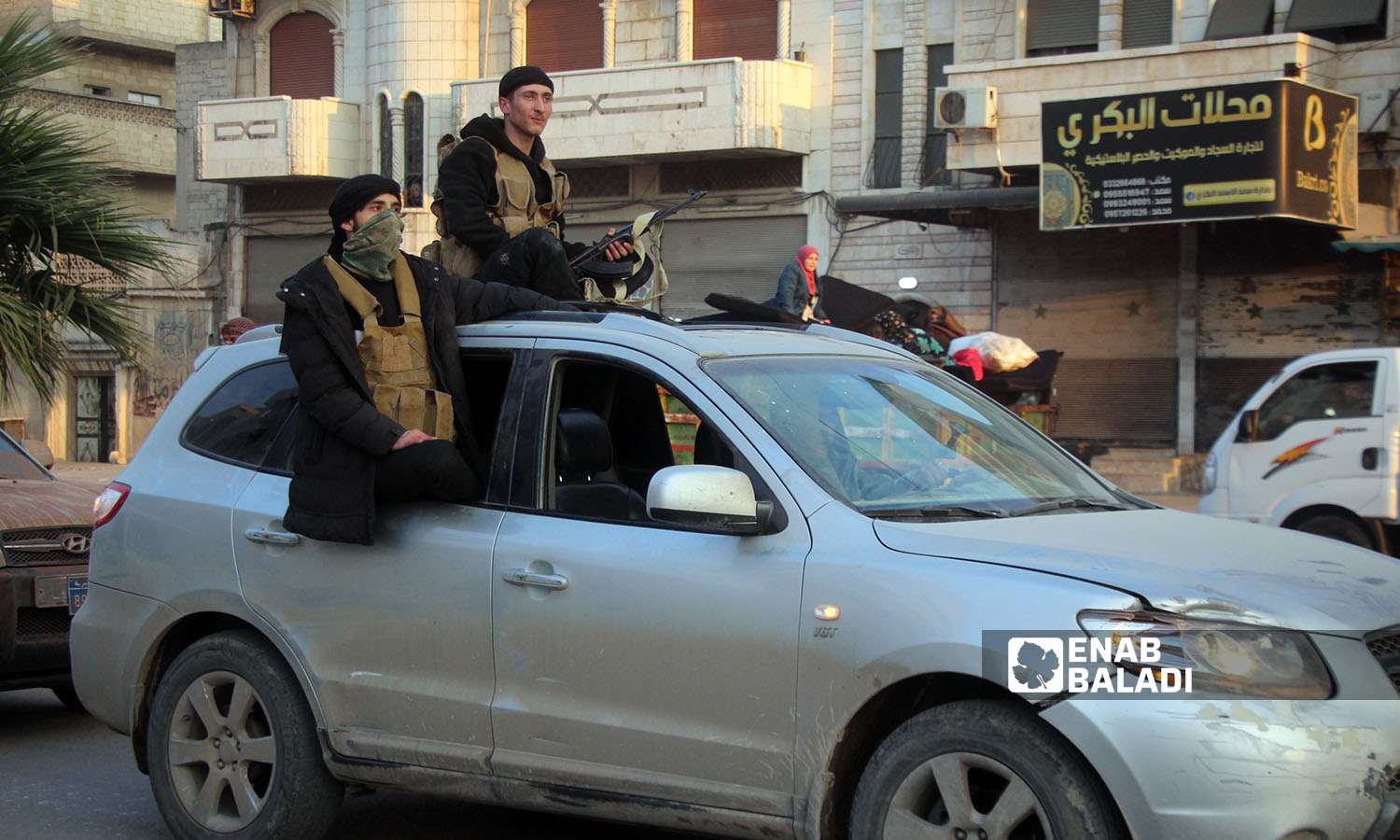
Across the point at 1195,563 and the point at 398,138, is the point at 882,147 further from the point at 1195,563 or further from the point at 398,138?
the point at 1195,563

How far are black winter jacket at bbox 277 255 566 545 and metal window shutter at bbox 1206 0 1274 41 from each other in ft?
59.1

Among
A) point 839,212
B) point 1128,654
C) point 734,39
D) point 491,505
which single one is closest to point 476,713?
point 491,505

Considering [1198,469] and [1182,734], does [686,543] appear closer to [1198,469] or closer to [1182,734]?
[1182,734]

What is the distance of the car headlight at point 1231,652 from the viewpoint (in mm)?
3393

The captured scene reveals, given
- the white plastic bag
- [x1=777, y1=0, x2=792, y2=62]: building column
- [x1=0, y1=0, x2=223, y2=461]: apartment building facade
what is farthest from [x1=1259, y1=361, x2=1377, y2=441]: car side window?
[x1=0, y1=0, x2=223, y2=461]: apartment building facade

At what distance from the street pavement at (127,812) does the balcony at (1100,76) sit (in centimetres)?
1533

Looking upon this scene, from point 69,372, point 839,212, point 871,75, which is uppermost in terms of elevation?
point 871,75

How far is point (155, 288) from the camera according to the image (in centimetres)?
3086

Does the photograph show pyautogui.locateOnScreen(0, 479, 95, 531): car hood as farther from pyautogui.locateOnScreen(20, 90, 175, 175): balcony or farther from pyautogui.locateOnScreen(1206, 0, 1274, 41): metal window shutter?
pyautogui.locateOnScreen(20, 90, 175, 175): balcony

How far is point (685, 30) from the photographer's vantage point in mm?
25312

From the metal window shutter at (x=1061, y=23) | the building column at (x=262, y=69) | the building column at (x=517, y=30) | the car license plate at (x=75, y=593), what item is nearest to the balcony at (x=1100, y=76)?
the metal window shutter at (x=1061, y=23)

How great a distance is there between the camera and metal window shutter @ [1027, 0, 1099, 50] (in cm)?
2209

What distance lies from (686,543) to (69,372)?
321 inches

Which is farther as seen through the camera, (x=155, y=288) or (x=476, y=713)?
(x=155, y=288)
